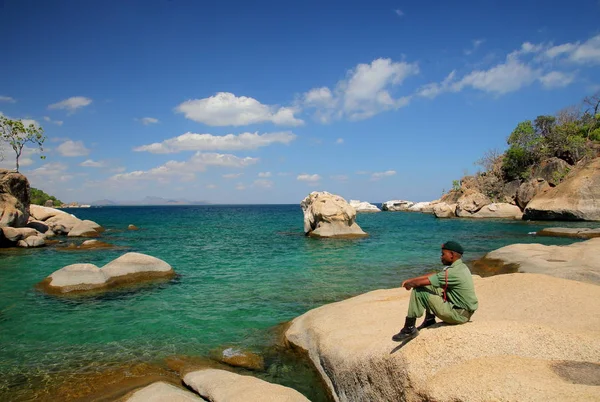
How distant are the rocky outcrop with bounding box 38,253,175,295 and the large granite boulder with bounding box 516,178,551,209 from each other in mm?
62830

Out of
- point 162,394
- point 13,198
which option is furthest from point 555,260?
point 13,198

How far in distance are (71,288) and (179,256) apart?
38.0 feet

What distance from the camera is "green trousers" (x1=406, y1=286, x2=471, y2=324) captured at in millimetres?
6254

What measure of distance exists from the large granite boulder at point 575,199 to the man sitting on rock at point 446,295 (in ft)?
179

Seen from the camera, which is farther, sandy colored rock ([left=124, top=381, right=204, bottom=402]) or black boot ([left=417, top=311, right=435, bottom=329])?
sandy colored rock ([left=124, top=381, right=204, bottom=402])

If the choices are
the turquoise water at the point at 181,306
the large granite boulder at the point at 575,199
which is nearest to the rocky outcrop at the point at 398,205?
the large granite boulder at the point at 575,199

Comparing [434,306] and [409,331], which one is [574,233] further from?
[409,331]

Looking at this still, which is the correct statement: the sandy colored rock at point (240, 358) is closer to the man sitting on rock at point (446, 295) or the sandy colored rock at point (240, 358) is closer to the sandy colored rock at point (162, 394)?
the sandy colored rock at point (162, 394)

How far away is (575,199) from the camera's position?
48.9 metres

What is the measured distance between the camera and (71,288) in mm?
16781

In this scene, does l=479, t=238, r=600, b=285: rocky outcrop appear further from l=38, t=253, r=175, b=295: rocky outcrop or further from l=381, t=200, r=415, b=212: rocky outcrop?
l=381, t=200, r=415, b=212: rocky outcrop

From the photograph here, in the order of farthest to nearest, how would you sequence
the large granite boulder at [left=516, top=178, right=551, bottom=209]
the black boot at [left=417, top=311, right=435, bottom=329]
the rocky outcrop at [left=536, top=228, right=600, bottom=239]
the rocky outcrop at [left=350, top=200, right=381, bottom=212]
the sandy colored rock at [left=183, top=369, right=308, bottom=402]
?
the rocky outcrop at [left=350, top=200, right=381, bottom=212] → the large granite boulder at [left=516, top=178, right=551, bottom=209] → the rocky outcrop at [left=536, top=228, right=600, bottom=239] → the sandy colored rock at [left=183, top=369, right=308, bottom=402] → the black boot at [left=417, top=311, right=435, bottom=329]

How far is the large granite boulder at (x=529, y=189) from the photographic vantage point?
60.9m

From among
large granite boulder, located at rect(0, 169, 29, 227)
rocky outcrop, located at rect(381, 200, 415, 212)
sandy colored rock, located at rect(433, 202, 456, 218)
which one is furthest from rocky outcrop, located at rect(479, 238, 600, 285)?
rocky outcrop, located at rect(381, 200, 415, 212)
